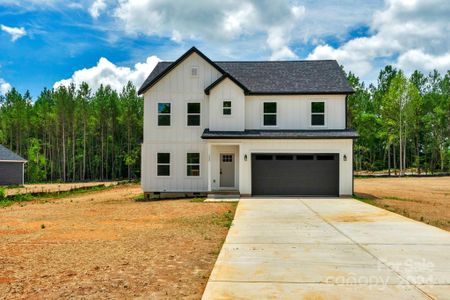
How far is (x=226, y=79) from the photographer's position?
22.6 metres

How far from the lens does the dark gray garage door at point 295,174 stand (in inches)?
886

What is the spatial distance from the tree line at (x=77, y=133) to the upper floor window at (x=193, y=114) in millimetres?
34754

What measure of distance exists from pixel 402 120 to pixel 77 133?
4668cm

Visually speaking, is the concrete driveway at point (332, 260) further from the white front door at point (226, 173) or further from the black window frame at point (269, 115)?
the black window frame at point (269, 115)

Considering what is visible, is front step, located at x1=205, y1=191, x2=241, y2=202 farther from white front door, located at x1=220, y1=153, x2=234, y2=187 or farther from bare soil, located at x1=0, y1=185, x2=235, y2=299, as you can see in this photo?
bare soil, located at x1=0, y1=185, x2=235, y2=299

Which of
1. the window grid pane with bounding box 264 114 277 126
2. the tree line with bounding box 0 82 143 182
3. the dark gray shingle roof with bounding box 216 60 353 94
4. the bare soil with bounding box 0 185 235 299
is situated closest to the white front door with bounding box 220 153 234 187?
the window grid pane with bounding box 264 114 277 126

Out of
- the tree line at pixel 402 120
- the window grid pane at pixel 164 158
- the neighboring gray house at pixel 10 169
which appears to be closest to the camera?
the window grid pane at pixel 164 158

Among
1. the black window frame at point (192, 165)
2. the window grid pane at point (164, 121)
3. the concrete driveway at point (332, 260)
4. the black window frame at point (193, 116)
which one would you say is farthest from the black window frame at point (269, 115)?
the concrete driveway at point (332, 260)

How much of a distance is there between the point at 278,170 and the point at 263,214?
8.09 metres

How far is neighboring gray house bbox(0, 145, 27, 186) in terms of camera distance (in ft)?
129

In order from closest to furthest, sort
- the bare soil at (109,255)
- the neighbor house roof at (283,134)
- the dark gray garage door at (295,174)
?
the bare soil at (109,255)
the neighbor house roof at (283,134)
the dark gray garage door at (295,174)

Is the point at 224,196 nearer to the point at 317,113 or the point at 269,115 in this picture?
the point at 269,115

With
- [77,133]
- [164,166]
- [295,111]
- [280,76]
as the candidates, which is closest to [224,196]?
[164,166]

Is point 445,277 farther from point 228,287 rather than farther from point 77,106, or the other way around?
point 77,106
